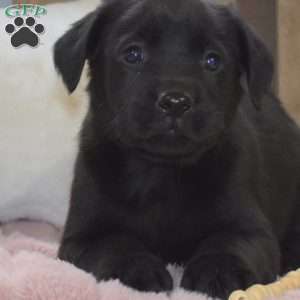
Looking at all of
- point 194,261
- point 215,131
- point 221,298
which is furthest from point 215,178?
point 221,298

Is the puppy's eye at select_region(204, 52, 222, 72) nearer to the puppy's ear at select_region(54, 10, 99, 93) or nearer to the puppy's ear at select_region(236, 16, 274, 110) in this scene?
the puppy's ear at select_region(236, 16, 274, 110)

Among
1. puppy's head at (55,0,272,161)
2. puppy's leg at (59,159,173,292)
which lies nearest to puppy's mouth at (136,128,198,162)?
puppy's head at (55,0,272,161)

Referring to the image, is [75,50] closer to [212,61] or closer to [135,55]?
[135,55]

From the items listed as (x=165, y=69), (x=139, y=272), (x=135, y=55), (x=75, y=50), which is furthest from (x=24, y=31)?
(x=139, y=272)

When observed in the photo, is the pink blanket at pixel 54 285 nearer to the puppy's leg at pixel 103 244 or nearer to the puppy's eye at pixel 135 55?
the puppy's leg at pixel 103 244

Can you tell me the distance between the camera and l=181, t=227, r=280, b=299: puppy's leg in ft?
5.15

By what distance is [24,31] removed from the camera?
2762 millimetres

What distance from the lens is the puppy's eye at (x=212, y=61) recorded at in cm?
184

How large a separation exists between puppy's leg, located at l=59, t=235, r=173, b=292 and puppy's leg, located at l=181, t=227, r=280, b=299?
2.6 inches

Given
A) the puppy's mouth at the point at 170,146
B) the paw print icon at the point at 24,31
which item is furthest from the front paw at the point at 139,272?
the paw print icon at the point at 24,31

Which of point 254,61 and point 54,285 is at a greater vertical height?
point 254,61

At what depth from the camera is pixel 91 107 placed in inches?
78.2

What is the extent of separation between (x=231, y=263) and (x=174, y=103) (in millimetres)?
364

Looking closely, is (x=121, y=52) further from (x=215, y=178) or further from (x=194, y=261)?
(x=194, y=261)
